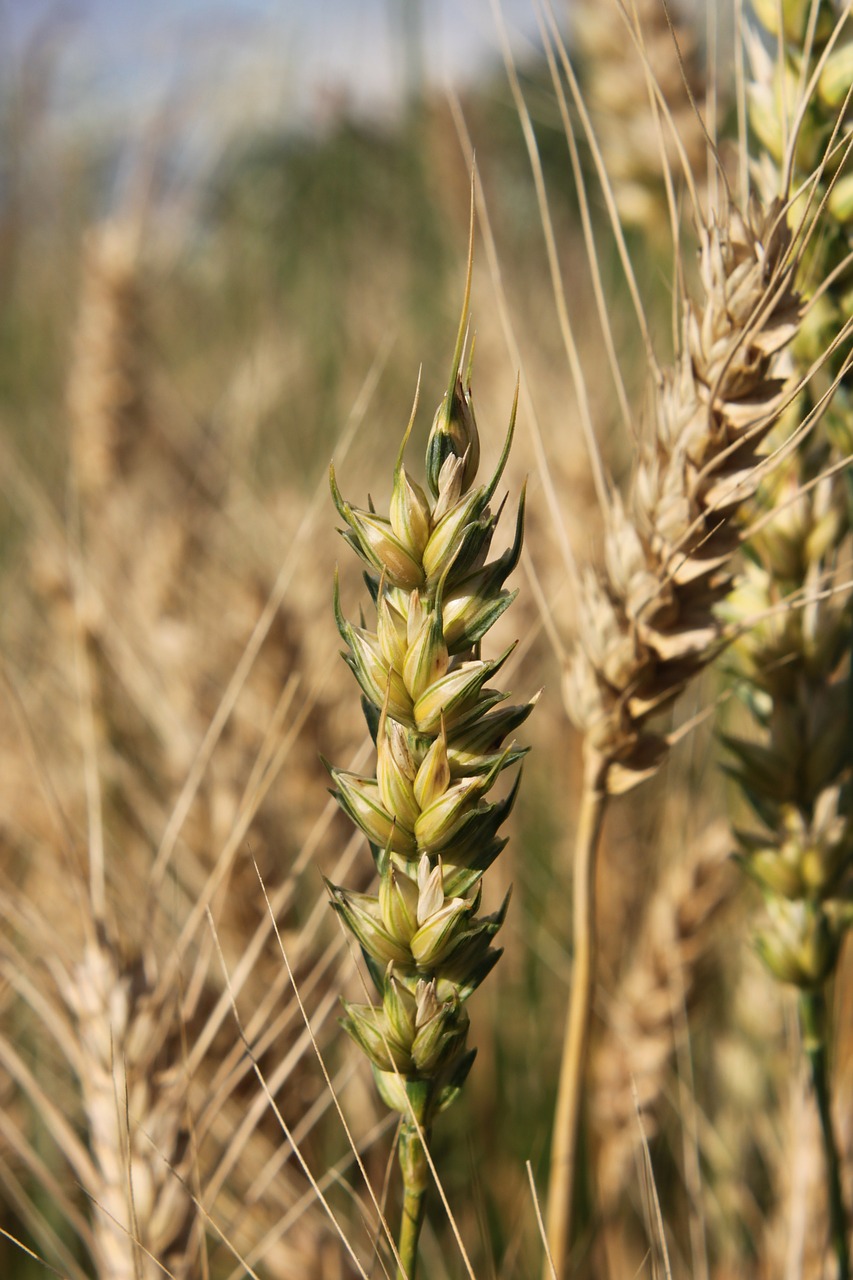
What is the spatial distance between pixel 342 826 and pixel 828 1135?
1.36ft

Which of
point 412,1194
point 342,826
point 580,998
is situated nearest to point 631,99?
point 342,826

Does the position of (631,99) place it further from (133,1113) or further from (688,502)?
(133,1113)

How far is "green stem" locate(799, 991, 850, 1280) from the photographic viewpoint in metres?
0.50

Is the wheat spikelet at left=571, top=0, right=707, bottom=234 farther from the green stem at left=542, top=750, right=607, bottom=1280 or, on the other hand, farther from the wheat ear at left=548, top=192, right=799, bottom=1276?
the green stem at left=542, top=750, right=607, bottom=1280

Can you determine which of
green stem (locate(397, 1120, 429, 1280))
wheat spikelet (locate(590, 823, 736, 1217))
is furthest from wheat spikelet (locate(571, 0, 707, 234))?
green stem (locate(397, 1120, 429, 1280))

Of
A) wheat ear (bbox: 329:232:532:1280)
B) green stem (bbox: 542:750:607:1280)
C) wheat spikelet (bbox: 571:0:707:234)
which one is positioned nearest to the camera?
wheat ear (bbox: 329:232:532:1280)

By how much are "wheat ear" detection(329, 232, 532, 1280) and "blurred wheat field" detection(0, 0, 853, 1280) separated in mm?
24

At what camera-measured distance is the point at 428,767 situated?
0.34 meters

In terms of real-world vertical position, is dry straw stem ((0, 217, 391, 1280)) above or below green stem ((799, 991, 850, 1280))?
above

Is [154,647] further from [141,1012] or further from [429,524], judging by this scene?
[429,524]

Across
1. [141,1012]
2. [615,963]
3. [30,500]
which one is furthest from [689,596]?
[30,500]

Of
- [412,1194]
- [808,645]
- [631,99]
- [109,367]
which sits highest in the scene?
[109,367]

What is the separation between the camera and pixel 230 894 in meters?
0.77

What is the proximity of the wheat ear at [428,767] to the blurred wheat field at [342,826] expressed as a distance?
2cm
